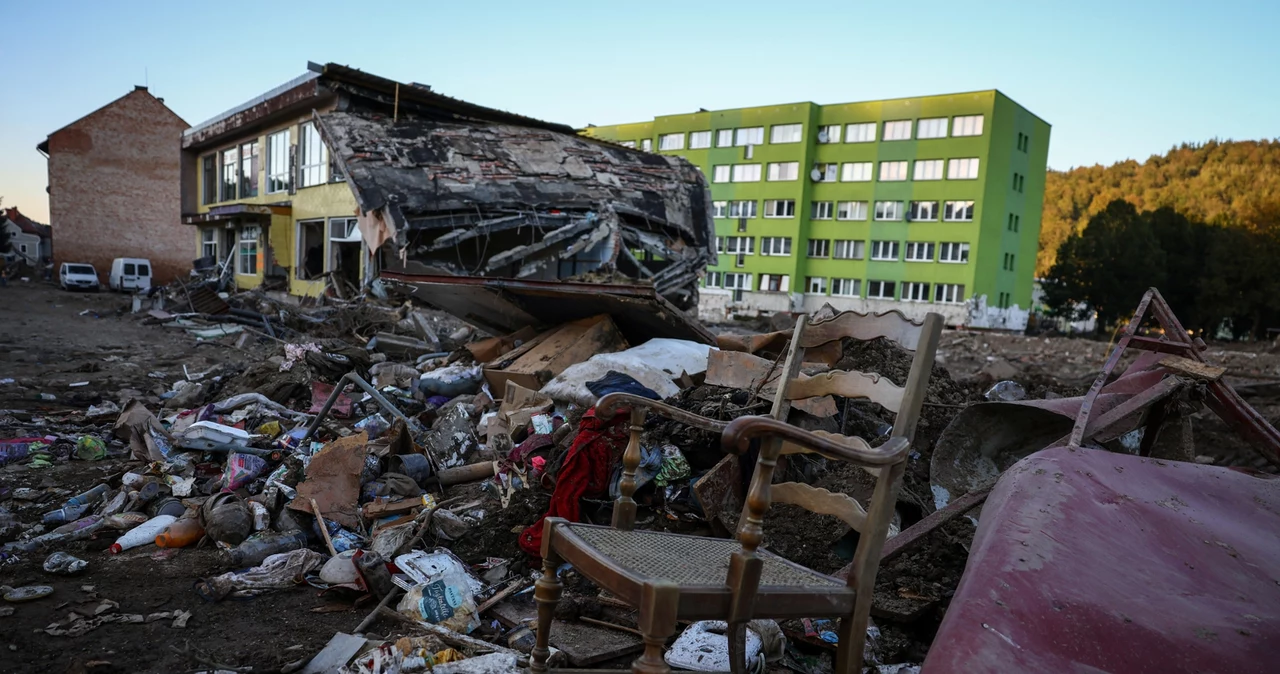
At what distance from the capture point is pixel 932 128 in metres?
35.4

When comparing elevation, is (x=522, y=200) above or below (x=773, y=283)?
above

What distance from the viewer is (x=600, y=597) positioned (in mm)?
2914

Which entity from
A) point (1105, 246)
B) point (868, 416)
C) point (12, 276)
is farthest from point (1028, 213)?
point (12, 276)

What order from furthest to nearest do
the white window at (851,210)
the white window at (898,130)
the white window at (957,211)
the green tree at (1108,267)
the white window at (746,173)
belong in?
the white window at (746,173) < the white window at (851,210) < the white window at (898,130) < the white window at (957,211) < the green tree at (1108,267)

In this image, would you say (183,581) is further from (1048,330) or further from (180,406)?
(1048,330)

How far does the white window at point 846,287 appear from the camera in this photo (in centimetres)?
3812

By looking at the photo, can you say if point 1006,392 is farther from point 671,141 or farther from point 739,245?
point 671,141

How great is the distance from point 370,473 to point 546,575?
8.26 feet

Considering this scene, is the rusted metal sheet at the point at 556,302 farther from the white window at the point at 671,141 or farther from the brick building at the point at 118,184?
the white window at the point at 671,141

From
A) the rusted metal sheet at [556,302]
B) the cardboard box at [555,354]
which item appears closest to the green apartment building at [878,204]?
the rusted metal sheet at [556,302]

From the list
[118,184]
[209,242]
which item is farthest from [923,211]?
[118,184]

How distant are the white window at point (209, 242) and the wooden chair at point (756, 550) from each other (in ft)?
83.1

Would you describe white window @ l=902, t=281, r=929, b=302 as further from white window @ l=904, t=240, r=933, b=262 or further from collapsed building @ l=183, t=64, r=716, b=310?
collapsed building @ l=183, t=64, r=716, b=310

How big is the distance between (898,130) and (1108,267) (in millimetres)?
11704
